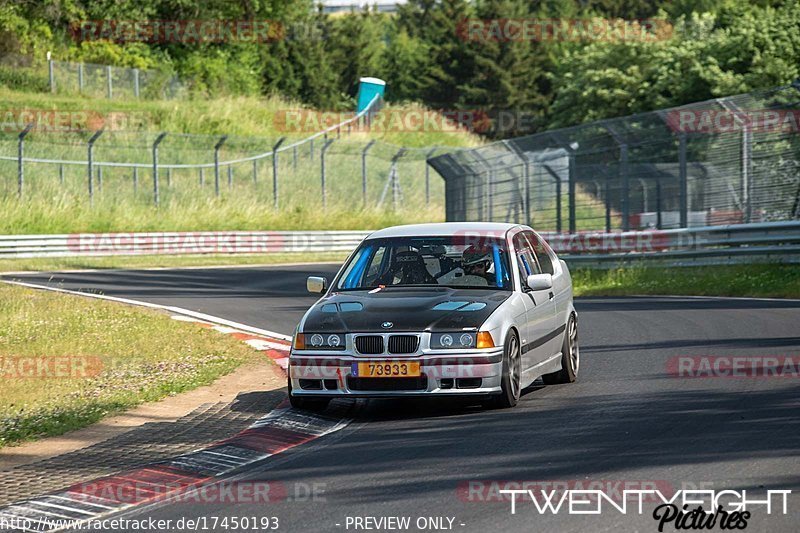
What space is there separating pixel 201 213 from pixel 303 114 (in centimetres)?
2034

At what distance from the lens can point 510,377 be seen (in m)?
9.77

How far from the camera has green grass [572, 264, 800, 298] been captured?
2075 centimetres

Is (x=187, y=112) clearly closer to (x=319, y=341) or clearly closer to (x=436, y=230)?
(x=436, y=230)

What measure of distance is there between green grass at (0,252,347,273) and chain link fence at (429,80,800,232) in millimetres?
8124

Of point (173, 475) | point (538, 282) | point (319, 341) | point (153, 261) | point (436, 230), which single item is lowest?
point (153, 261)

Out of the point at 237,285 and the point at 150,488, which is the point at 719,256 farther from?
the point at 150,488

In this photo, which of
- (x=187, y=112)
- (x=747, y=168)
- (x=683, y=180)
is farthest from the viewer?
(x=187, y=112)

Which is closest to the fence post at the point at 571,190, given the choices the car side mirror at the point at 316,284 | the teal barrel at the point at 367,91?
the car side mirror at the point at 316,284

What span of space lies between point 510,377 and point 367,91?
183ft

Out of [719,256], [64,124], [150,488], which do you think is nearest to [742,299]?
[719,256]

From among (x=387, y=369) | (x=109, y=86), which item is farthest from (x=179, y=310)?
(x=109, y=86)

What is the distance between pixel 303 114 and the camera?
62125 millimetres

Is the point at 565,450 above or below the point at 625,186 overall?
below

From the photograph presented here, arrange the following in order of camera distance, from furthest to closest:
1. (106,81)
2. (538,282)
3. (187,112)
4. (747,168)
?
(187,112) < (106,81) < (747,168) < (538,282)
